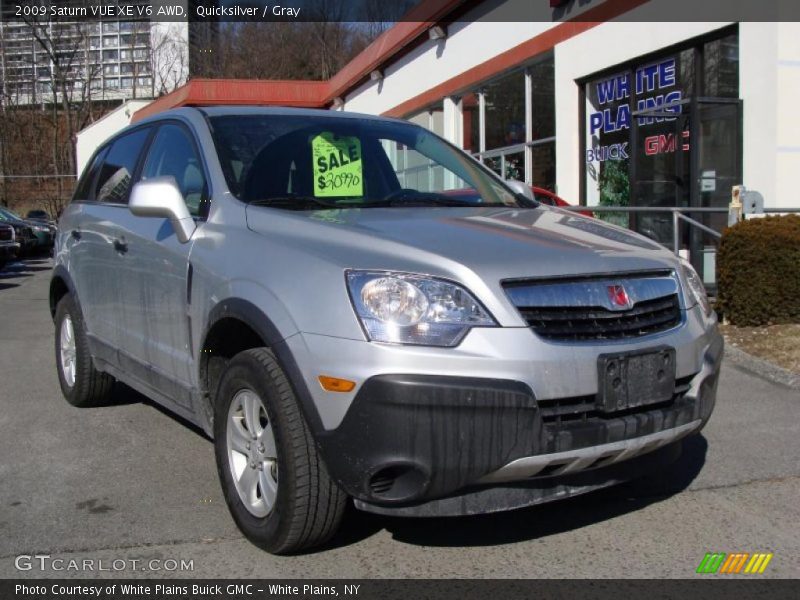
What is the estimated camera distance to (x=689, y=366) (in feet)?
10.9

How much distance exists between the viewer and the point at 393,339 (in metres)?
2.86

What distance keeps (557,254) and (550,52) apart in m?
12.6

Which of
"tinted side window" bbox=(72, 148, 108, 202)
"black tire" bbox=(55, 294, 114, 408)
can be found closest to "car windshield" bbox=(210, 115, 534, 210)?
"tinted side window" bbox=(72, 148, 108, 202)

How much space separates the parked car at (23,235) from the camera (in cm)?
2228

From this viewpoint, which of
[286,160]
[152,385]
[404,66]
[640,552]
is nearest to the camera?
[640,552]

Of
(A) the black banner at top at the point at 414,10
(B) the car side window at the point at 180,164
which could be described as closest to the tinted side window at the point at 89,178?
(B) the car side window at the point at 180,164

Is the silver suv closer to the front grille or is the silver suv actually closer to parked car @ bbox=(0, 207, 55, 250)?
the front grille

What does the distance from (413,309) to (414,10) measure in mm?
19039

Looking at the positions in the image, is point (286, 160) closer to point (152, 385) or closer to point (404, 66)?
point (152, 385)

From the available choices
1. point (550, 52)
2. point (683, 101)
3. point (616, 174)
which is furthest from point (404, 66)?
point (683, 101)

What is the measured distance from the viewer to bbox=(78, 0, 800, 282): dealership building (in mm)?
10172

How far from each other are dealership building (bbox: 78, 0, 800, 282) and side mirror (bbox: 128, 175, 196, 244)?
27.1ft

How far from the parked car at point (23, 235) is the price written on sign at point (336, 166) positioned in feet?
64.3

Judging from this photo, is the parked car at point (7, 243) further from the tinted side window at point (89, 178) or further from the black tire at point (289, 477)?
the black tire at point (289, 477)
